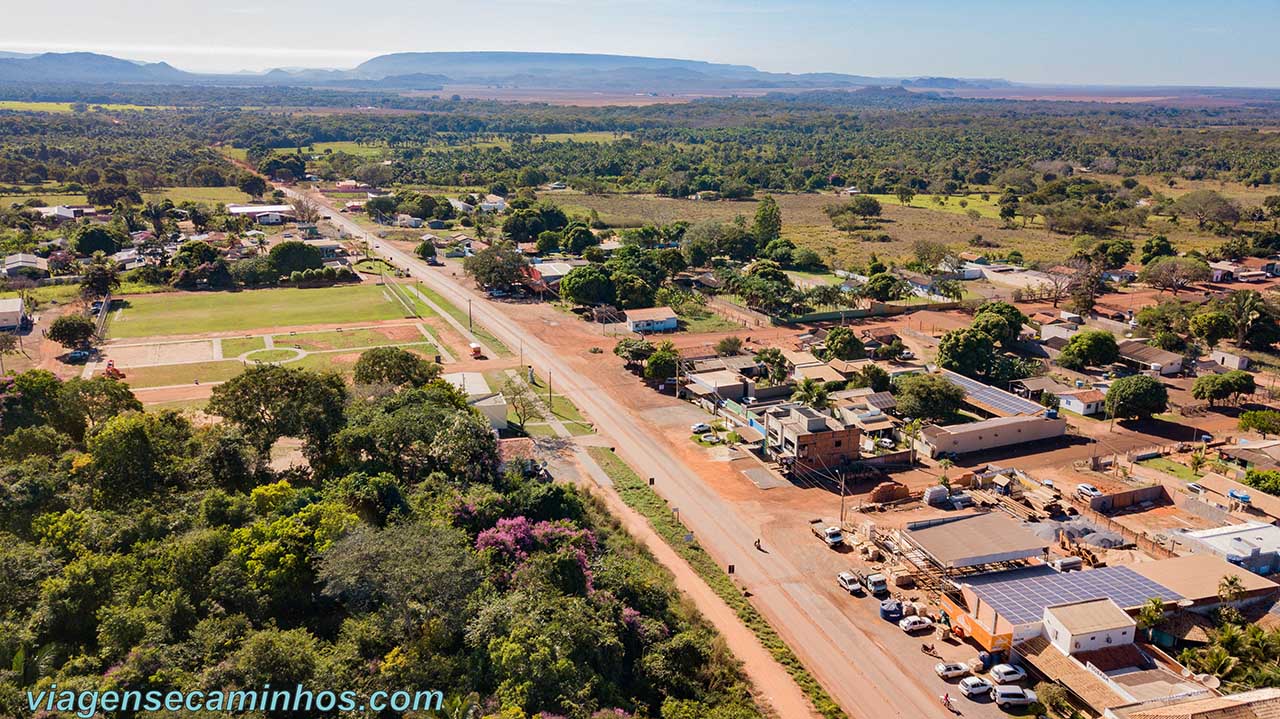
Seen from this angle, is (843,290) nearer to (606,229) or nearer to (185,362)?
(606,229)

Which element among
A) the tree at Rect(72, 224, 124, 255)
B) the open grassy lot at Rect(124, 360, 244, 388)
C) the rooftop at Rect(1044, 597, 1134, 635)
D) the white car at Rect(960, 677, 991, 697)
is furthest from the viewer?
the tree at Rect(72, 224, 124, 255)

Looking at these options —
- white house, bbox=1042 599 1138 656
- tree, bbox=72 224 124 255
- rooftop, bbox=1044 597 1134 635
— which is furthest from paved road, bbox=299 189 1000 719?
tree, bbox=72 224 124 255

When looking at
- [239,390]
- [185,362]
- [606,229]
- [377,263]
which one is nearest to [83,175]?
[377,263]

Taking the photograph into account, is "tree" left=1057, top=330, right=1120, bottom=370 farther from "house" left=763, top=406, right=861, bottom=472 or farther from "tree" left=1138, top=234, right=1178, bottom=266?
"tree" left=1138, top=234, right=1178, bottom=266

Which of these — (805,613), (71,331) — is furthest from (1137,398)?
(71,331)

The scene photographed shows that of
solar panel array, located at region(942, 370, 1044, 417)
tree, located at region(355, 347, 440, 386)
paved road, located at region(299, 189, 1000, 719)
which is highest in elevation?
tree, located at region(355, 347, 440, 386)

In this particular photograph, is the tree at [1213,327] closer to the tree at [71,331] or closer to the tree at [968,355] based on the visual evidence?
the tree at [968,355]
